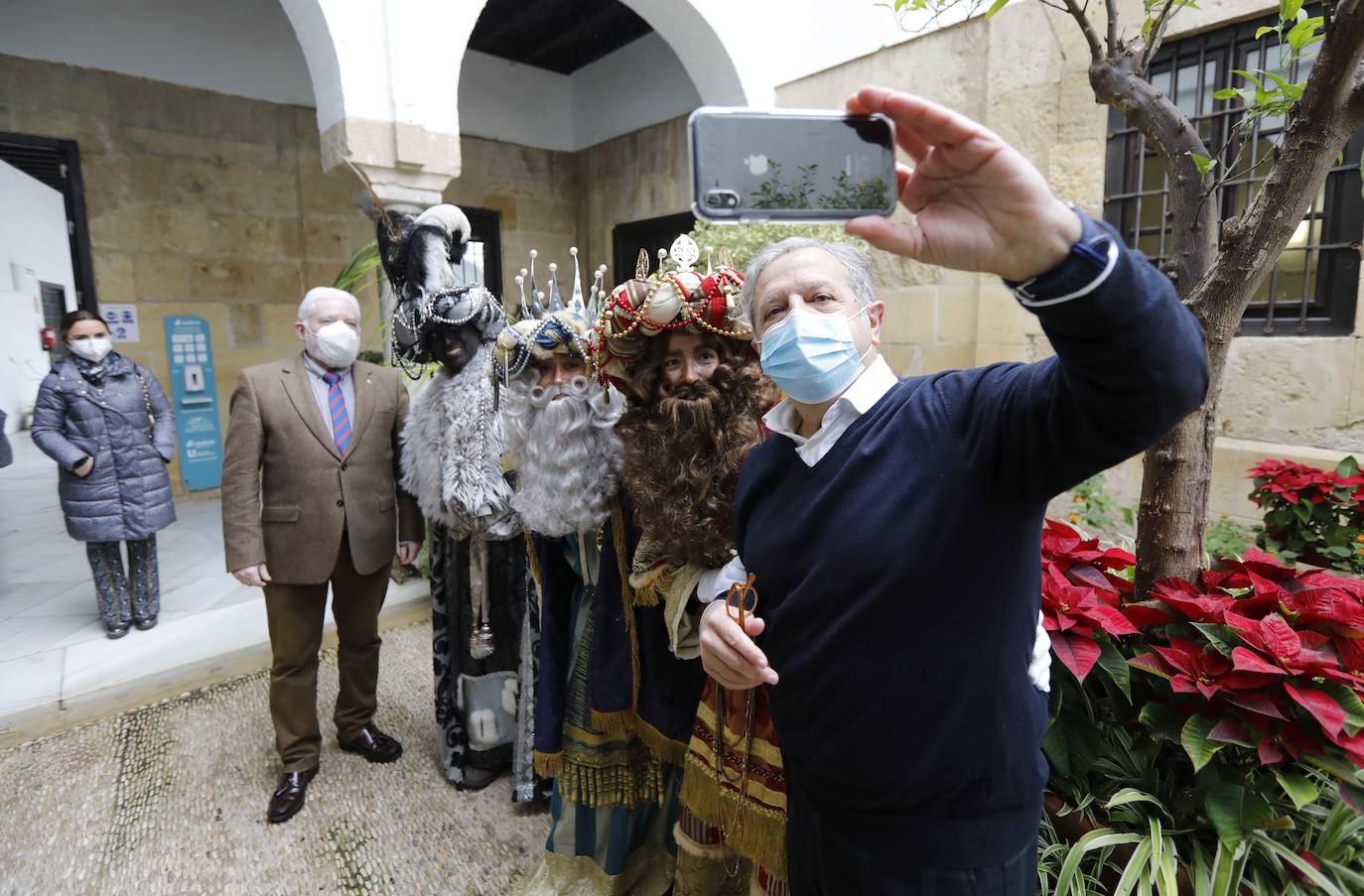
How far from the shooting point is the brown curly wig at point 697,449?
184 centimetres

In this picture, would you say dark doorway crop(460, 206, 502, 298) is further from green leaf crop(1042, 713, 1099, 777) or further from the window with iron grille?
green leaf crop(1042, 713, 1099, 777)

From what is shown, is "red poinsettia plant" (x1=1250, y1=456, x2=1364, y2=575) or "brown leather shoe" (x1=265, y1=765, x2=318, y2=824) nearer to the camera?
"red poinsettia plant" (x1=1250, y1=456, x2=1364, y2=575)

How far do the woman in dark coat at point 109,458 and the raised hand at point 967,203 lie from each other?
15.2ft

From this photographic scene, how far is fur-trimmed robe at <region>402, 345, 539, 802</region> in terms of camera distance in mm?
2617

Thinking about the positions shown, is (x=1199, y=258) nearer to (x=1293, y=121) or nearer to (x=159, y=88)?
(x=1293, y=121)

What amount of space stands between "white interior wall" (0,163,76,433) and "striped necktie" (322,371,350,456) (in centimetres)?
1204

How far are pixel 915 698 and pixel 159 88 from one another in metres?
8.02

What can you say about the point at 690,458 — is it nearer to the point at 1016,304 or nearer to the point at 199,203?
the point at 1016,304

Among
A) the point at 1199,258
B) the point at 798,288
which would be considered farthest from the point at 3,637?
the point at 1199,258

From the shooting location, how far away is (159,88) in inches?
246

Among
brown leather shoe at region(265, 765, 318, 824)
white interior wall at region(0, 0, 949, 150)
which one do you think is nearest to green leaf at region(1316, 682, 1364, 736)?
brown leather shoe at region(265, 765, 318, 824)

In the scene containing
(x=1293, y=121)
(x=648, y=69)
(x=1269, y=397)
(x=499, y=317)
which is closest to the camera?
(x=1293, y=121)

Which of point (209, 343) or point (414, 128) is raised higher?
point (414, 128)

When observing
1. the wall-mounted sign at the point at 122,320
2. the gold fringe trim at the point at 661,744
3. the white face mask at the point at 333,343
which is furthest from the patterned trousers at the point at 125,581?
the gold fringe trim at the point at 661,744
